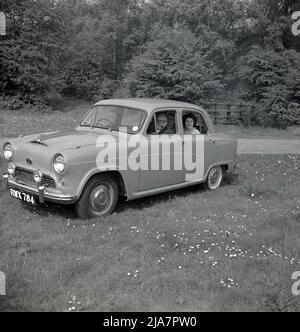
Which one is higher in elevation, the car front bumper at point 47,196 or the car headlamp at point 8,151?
the car headlamp at point 8,151

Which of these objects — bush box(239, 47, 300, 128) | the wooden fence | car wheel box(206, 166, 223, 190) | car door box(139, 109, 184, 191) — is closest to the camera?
car door box(139, 109, 184, 191)

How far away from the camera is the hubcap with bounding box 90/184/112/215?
6.48 meters

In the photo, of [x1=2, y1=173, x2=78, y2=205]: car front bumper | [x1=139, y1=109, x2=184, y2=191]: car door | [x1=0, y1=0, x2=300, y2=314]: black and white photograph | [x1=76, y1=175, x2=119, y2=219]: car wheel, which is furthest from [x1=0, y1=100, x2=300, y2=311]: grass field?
[x1=139, y1=109, x2=184, y2=191]: car door

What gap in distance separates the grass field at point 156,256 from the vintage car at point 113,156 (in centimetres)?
36

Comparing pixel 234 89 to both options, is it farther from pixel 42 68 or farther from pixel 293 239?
pixel 293 239

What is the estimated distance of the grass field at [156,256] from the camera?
4246mm

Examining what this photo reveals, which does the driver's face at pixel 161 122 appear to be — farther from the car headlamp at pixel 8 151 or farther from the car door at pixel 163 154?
the car headlamp at pixel 8 151

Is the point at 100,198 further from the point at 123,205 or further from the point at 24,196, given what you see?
the point at 24,196

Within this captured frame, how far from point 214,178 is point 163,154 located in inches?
77.5

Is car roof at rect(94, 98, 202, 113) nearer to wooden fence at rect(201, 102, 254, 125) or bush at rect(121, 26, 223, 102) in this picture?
bush at rect(121, 26, 223, 102)

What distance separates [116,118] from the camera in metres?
7.38

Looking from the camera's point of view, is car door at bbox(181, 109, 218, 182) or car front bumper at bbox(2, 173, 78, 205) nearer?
car front bumper at bbox(2, 173, 78, 205)

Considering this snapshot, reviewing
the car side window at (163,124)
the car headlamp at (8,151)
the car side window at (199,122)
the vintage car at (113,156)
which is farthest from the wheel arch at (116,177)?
the car side window at (199,122)
